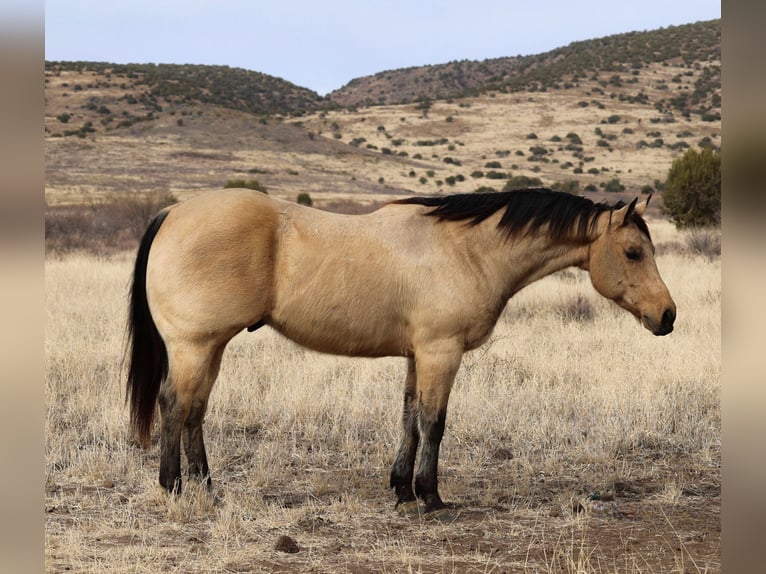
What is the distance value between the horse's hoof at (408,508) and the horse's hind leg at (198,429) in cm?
132

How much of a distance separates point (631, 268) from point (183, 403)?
3.19 metres

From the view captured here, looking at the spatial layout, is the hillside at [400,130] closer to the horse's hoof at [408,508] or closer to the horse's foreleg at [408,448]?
the horse's foreleg at [408,448]

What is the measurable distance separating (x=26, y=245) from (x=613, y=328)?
1040 centimetres

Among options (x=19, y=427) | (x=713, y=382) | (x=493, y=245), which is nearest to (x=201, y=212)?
(x=493, y=245)

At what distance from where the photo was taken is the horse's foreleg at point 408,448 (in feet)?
18.0

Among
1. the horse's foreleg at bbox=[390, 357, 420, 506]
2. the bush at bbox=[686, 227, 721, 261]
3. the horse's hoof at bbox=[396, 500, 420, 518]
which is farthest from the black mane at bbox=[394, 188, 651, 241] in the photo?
the bush at bbox=[686, 227, 721, 261]

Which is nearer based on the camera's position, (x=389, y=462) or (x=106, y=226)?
(x=389, y=462)

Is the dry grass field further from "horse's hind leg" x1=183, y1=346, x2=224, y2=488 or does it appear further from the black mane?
the black mane

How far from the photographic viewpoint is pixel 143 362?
5.67m

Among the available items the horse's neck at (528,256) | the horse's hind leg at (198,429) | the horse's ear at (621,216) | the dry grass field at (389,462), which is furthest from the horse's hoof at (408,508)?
the horse's ear at (621,216)

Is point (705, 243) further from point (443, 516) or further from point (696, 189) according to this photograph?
point (443, 516)

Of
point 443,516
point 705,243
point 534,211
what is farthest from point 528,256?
point 705,243

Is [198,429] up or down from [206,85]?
down

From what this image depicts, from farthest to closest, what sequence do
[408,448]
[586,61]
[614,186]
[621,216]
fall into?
[586,61] → [614,186] → [408,448] → [621,216]
